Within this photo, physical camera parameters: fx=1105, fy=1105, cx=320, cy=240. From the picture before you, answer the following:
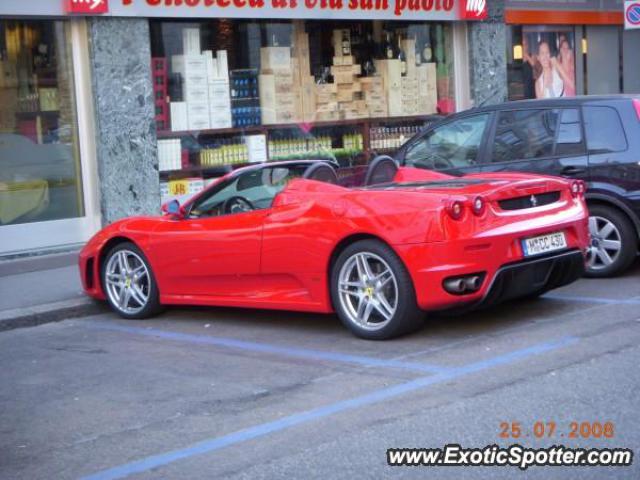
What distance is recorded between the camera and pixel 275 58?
1492 centimetres

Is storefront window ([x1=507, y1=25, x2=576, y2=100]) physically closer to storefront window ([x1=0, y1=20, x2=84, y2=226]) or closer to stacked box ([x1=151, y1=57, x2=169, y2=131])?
stacked box ([x1=151, y1=57, x2=169, y2=131])

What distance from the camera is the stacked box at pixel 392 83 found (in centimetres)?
1614

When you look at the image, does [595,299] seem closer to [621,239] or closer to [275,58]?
[621,239]

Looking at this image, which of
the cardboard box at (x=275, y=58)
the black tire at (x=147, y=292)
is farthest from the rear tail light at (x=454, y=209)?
the cardboard box at (x=275, y=58)

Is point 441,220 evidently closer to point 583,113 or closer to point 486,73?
point 583,113

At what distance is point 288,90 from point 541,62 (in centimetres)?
581

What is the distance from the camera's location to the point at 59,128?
1303cm

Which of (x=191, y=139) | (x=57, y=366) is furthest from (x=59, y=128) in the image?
(x=57, y=366)

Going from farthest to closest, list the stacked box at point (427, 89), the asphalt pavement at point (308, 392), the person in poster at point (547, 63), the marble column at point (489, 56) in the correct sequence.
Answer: the person in poster at point (547, 63) → the marble column at point (489, 56) → the stacked box at point (427, 89) → the asphalt pavement at point (308, 392)

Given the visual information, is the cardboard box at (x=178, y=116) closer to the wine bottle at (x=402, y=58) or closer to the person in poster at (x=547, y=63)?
the wine bottle at (x=402, y=58)

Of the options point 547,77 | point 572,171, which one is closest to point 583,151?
point 572,171

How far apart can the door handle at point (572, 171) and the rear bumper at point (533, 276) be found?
178 centimetres

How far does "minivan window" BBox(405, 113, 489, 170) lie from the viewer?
10.5 metres

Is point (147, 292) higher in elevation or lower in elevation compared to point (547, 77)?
lower
